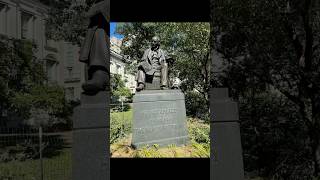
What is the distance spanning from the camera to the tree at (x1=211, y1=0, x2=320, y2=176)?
923 centimetres

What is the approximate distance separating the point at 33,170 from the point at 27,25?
21953mm

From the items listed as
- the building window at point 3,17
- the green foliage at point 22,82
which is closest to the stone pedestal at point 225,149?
the green foliage at point 22,82

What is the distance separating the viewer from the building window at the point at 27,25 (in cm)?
2977

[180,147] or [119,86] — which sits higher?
[119,86]

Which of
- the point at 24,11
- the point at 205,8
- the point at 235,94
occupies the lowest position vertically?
the point at 235,94

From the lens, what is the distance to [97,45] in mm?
6109

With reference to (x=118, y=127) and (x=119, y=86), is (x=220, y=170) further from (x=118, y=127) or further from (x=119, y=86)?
(x=119, y=86)

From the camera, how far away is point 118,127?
1241 cm

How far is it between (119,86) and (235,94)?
1042 inches

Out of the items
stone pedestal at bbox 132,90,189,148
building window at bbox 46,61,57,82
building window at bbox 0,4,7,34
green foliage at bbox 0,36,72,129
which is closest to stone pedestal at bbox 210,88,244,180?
stone pedestal at bbox 132,90,189,148

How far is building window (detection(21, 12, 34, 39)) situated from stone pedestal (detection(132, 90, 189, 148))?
71.0 ft

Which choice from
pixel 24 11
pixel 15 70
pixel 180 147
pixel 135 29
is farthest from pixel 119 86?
pixel 180 147

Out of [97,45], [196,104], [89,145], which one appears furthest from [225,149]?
[196,104]

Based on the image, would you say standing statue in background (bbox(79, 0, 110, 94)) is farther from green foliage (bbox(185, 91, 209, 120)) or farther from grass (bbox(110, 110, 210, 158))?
green foliage (bbox(185, 91, 209, 120))
